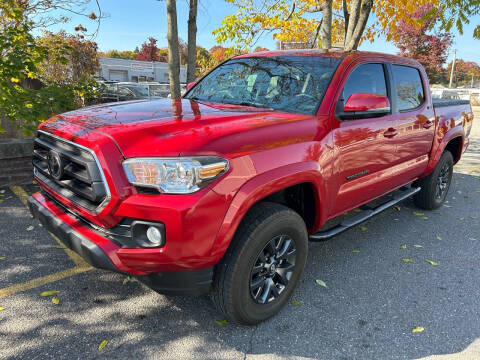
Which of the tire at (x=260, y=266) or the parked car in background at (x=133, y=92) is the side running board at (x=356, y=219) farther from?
the parked car in background at (x=133, y=92)

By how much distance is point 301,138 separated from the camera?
258 centimetres

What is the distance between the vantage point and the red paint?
2.04 m

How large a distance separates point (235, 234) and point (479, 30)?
20.7ft

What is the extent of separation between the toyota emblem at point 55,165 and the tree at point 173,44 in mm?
3498

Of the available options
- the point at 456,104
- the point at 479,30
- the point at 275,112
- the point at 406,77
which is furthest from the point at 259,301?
the point at 479,30

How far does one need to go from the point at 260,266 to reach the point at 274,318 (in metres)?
0.49

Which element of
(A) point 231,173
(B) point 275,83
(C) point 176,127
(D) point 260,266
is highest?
(B) point 275,83

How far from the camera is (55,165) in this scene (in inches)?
101

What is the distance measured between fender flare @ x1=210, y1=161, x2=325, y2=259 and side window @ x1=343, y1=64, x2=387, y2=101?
88 centimetres

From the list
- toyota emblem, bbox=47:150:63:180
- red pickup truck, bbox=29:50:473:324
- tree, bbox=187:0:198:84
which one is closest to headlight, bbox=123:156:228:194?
red pickup truck, bbox=29:50:473:324

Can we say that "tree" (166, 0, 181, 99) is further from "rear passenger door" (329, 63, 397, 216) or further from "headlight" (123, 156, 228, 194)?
"headlight" (123, 156, 228, 194)

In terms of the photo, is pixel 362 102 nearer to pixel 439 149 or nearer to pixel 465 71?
pixel 439 149

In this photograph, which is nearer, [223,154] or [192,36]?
[223,154]

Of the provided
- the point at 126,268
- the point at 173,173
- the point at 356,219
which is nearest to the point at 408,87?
the point at 356,219
